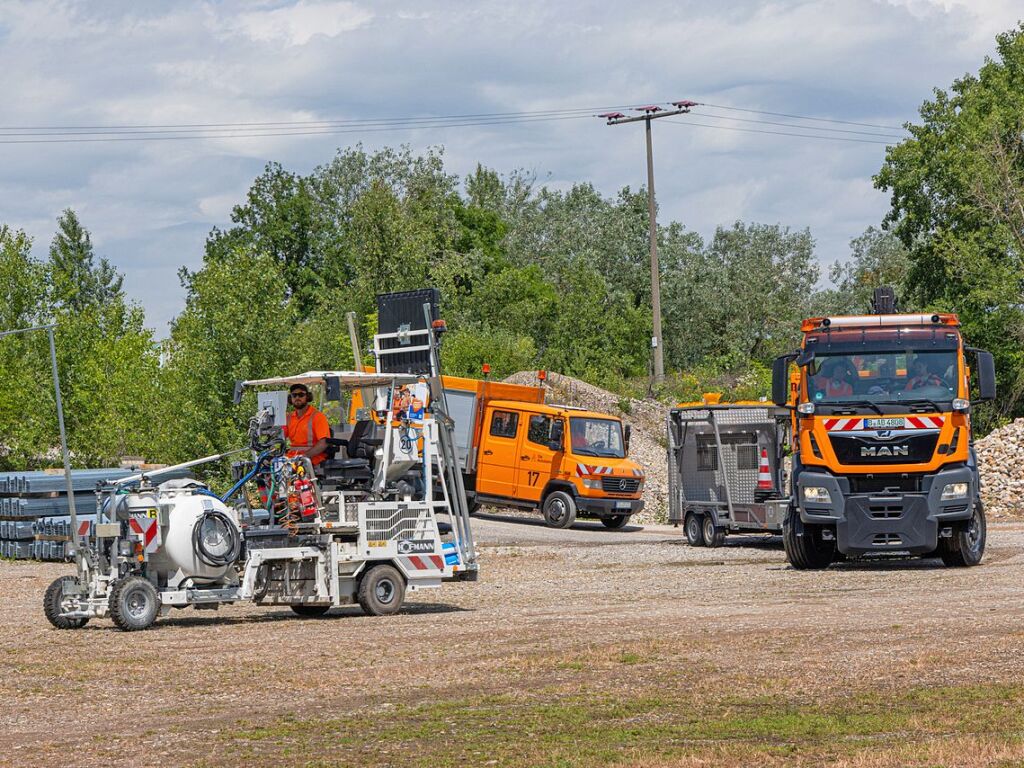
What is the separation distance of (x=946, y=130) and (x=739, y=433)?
3180 centimetres

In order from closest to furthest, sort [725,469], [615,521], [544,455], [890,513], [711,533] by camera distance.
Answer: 1. [890,513]
2. [725,469]
3. [711,533]
4. [544,455]
5. [615,521]

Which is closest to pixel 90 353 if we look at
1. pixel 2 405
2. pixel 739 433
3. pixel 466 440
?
pixel 2 405

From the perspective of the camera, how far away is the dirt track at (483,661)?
909cm

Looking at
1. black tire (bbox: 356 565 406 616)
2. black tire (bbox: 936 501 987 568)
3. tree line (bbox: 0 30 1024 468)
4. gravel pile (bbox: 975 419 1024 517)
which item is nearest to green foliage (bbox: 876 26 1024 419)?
tree line (bbox: 0 30 1024 468)

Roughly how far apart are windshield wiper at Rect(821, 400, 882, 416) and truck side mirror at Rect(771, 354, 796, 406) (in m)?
0.55

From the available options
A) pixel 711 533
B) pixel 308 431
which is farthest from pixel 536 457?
pixel 308 431

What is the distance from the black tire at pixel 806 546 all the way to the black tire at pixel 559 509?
13.1m

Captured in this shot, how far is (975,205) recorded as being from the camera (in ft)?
170

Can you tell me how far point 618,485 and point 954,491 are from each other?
1489cm

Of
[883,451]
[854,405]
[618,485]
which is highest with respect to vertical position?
[854,405]

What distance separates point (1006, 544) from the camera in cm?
2589

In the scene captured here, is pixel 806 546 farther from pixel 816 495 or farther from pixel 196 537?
pixel 196 537

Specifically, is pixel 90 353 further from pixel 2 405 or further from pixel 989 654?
pixel 989 654

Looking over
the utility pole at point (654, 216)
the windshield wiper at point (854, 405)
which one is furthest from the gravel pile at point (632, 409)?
the windshield wiper at point (854, 405)
